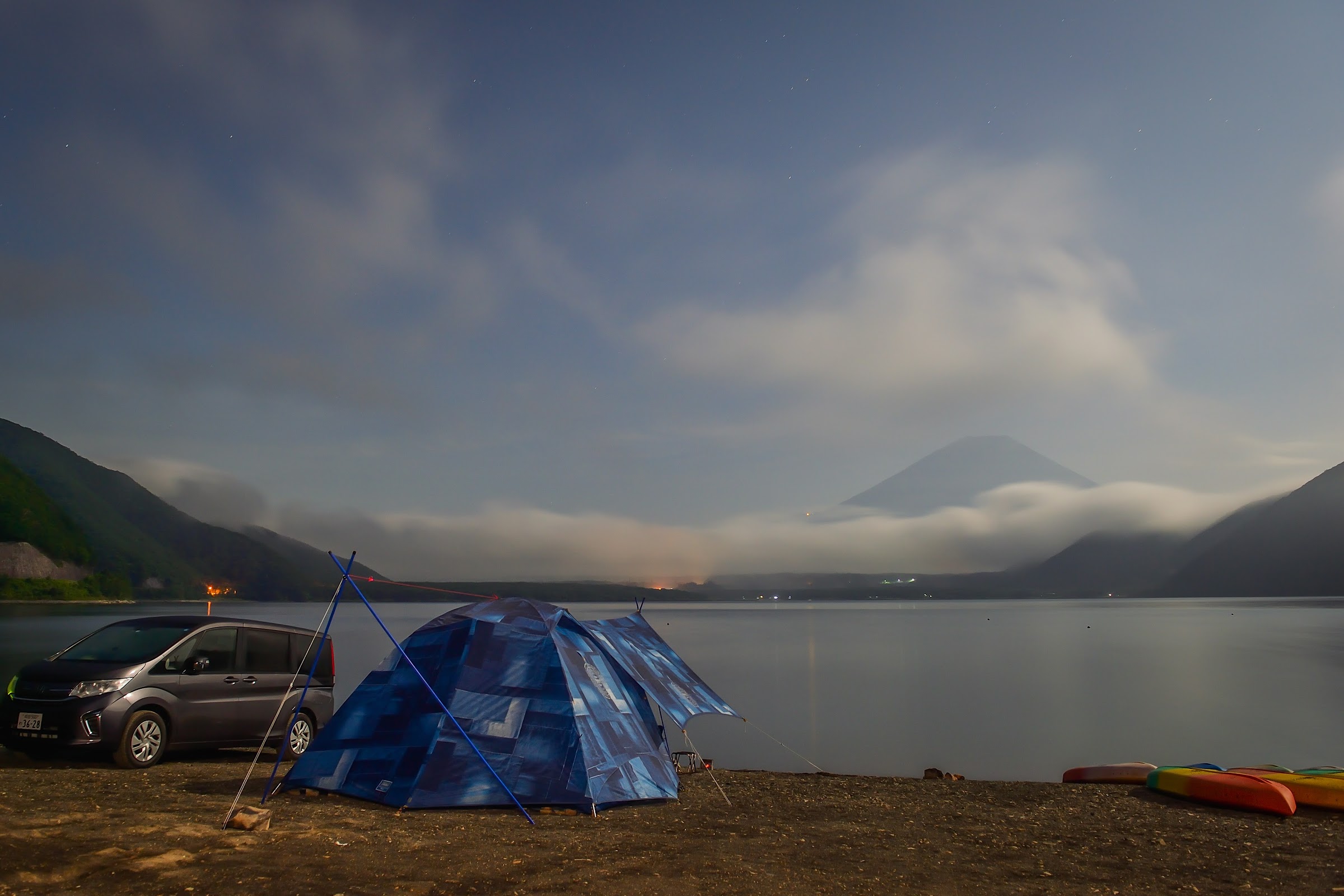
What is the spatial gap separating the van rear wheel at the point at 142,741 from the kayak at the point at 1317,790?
15796 mm

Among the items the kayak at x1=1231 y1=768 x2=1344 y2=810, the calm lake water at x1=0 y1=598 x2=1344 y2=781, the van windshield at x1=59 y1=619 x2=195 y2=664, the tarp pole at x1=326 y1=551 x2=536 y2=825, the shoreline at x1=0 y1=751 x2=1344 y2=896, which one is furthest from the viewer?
the calm lake water at x1=0 y1=598 x2=1344 y2=781

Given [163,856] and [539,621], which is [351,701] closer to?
[539,621]

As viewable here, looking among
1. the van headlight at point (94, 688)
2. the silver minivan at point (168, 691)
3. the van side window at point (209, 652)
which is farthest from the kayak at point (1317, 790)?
the van headlight at point (94, 688)

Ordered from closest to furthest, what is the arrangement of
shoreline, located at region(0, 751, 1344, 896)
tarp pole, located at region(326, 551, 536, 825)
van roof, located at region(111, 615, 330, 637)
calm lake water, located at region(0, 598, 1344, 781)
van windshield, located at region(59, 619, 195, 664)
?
shoreline, located at region(0, 751, 1344, 896)
tarp pole, located at region(326, 551, 536, 825)
van windshield, located at region(59, 619, 195, 664)
van roof, located at region(111, 615, 330, 637)
calm lake water, located at region(0, 598, 1344, 781)

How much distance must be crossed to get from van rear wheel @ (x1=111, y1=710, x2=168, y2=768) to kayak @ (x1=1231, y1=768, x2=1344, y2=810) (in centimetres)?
1580

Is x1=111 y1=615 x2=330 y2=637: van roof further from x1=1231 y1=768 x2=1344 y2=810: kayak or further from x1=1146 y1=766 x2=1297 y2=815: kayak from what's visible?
x1=1231 y1=768 x2=1344 y2=810: kayak

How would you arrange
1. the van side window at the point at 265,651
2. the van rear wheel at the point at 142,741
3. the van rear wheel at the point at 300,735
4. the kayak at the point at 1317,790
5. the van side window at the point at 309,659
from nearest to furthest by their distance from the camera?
the kayak at the point at 1317,790
the van rear wheel at the point at 142,741
the van side window at the point at 265,651
the van rear wheel at the point at 300,735
the van side window at the point at 309,659

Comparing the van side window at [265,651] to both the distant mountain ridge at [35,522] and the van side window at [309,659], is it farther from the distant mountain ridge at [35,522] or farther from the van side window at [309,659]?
the distant mountain ridge at [35,522]

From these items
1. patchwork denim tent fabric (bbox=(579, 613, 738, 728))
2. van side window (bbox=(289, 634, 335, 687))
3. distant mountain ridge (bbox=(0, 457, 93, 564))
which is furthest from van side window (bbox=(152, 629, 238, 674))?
distant mountain ridge (bbox=(0, 457, 93, 564))

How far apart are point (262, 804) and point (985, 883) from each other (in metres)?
7.66

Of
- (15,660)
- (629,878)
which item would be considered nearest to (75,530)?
(15,660)

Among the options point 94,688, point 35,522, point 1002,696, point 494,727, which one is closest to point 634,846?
point 494,727

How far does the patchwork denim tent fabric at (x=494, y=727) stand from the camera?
392 inches

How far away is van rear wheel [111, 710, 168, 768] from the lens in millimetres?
11852
